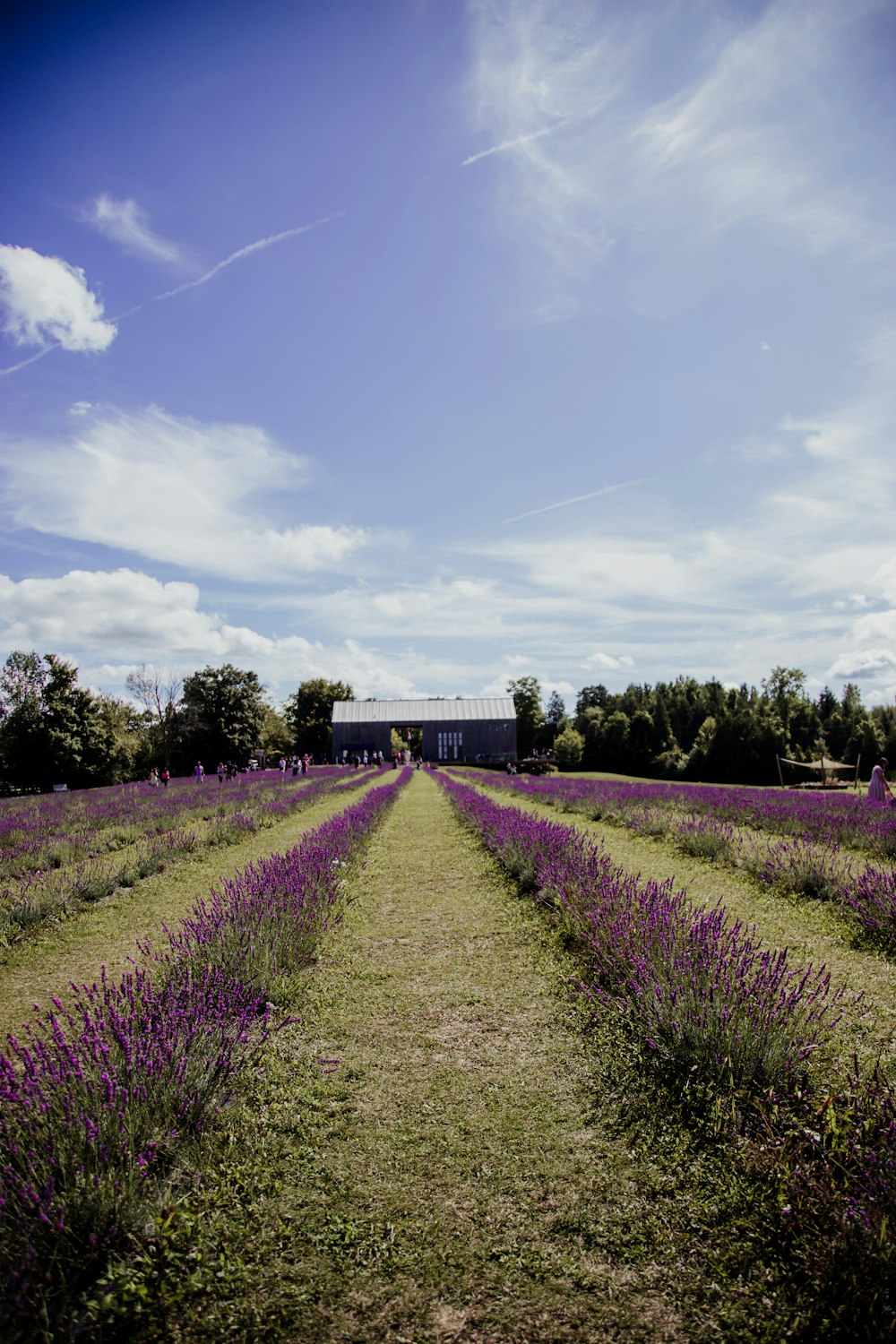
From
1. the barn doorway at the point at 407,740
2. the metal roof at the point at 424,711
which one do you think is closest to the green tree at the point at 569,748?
the metal roof at the point at 424,711

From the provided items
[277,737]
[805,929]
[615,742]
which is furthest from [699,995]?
[277,737]

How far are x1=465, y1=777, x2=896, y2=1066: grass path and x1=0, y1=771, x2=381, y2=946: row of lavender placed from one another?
283 inches

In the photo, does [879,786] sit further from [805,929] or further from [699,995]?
[699,995]

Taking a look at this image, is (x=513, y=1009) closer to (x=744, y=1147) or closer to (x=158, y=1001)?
(x=744, y=1147)

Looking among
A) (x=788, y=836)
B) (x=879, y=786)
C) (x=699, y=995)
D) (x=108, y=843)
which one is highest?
(x=879, y=786)

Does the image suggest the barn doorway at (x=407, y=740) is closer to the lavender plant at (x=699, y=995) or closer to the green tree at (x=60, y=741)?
the green tree at (x=60, y=741)

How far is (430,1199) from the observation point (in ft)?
8.71

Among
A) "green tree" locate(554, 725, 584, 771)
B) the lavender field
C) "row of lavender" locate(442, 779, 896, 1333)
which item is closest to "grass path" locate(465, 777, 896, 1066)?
the lavender field

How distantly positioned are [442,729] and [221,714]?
2489 cm

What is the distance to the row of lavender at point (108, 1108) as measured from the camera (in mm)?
2090

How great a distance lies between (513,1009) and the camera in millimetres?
4523

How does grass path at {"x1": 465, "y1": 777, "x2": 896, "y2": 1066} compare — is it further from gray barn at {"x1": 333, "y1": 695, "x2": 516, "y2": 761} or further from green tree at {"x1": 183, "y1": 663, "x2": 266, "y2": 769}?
gray barn at {"x1": 333, "y1": 695, "x2": 516, "y2": 761}

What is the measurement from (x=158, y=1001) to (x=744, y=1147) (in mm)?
3013

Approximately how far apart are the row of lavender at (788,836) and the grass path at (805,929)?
23 cm
